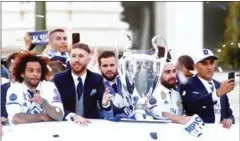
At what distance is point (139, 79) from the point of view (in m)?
2.00

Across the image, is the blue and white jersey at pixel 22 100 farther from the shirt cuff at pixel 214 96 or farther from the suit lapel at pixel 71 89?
the shirt cuff at pixel 214 96

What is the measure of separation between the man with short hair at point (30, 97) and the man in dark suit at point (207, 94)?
18.3 inches

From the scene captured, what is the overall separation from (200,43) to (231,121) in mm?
2365

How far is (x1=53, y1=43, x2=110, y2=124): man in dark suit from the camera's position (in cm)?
209

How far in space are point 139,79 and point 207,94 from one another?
1.08 ft

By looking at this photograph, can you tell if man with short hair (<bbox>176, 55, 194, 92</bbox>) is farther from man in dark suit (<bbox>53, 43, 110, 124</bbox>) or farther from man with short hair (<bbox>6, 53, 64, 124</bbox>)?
man with short hair (<bbox>6, 53, 64, 124</bbox>)

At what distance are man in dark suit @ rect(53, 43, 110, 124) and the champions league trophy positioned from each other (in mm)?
112

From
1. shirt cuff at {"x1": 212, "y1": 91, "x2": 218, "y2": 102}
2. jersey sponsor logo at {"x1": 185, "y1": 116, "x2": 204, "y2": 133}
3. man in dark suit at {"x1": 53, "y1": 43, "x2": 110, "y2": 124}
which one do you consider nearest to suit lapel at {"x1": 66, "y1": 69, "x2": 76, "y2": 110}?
man in dark suit at {"x1": 53, "y1": 43, "x2": 110, "y2": 124}

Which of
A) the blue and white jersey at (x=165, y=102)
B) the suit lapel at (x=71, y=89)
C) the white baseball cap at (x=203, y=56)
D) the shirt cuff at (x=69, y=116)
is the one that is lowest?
the shirt cuff at (x=69, y=116)

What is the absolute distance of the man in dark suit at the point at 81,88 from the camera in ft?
6.86

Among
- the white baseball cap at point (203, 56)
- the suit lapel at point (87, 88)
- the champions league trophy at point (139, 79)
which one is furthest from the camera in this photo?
the white baseball cap at point (203, 56)

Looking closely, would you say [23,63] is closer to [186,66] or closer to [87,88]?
[87,88]

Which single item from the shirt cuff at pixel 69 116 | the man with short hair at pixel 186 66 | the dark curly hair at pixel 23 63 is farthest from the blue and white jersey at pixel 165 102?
the dark curly hair at pixel 23 63

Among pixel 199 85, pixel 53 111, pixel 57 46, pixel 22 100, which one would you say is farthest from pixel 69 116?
pixel 199 85
